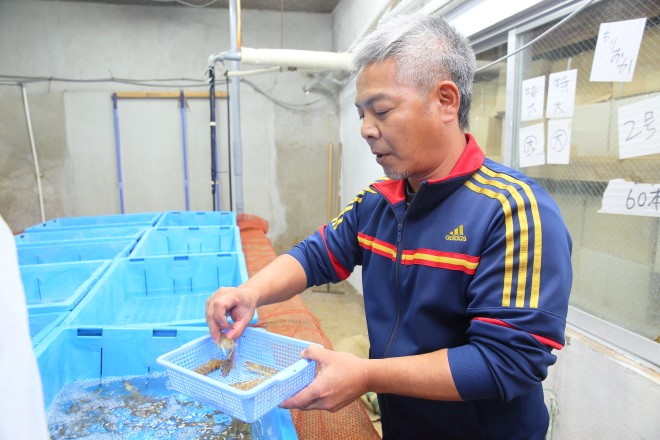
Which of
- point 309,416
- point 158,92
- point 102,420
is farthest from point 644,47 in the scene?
point 158,92

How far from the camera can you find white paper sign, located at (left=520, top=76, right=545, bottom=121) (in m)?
1.69

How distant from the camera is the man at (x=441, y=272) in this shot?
0.68m

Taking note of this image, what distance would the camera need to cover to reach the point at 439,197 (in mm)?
848

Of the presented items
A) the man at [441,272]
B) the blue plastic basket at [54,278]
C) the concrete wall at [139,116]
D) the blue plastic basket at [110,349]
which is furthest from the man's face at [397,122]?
the concrete wall at [139,116]

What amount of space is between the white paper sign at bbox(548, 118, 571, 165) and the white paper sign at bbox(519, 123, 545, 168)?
4 centimetres

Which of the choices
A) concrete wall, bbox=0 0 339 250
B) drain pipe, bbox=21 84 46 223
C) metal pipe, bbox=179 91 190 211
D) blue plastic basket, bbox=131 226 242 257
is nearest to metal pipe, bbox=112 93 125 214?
concrete wall, bbox=0 0 339 250

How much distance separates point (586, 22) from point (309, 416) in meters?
1.60

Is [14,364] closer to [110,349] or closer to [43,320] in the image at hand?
[110,349]

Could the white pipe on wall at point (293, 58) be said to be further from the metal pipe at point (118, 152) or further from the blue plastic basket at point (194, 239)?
the metal pipe at point (118, 152)

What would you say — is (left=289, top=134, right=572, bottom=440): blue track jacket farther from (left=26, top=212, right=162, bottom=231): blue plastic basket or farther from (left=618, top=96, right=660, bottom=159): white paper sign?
(left=26, top=212, right=162, bottom=231): blue plastic basket

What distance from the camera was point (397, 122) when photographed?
0.82 meters

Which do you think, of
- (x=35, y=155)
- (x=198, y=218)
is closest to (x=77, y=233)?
(x=198, y=218)

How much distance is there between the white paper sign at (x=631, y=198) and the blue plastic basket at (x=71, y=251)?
7.24 feet

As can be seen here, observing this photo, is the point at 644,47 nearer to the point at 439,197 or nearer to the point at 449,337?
the point at 439,197
